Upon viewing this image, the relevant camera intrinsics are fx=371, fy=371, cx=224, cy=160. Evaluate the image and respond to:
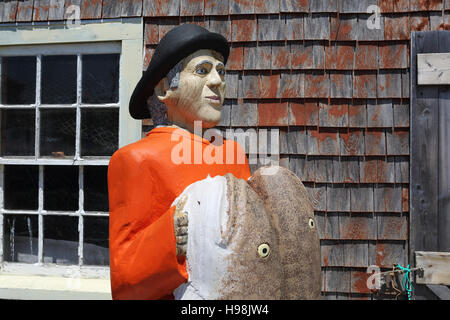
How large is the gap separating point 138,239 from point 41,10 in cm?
221

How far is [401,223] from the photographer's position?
2527 millimetres

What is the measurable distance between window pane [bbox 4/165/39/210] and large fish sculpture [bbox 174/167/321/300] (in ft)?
6.55

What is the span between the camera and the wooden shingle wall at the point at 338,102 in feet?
8.29

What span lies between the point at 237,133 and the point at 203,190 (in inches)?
57.2

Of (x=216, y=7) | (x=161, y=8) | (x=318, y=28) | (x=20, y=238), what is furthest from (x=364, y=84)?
(x=20, y=238)

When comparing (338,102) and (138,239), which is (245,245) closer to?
(138,239)

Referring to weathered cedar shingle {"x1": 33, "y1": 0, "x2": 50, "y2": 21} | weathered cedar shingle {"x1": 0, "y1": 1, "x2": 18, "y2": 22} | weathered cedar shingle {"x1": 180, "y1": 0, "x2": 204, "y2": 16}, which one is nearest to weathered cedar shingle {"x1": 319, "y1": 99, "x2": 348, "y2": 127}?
weathered cedar shingle {"x1": 180, "y1": 0, "x2": 204, "y2": 16}

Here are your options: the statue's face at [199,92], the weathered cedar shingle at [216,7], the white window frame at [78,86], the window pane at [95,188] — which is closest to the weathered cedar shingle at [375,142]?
the weathered cedar shingle at [216,7]

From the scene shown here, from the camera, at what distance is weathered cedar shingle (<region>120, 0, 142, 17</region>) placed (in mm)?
2605

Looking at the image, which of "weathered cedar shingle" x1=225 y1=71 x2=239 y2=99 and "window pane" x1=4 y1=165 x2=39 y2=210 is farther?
"window pane" x1=4 y1=165 x2=39 y2=210

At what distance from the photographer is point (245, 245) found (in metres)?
1.11

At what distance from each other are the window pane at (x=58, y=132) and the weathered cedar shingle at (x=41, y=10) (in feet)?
2.17

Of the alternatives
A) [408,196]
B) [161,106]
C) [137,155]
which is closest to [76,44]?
[161,106]

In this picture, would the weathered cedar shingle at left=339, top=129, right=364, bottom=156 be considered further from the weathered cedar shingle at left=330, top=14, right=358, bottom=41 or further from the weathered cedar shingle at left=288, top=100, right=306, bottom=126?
the weathered cedar shingle at left=330, top=14, right=358, bottom=41
